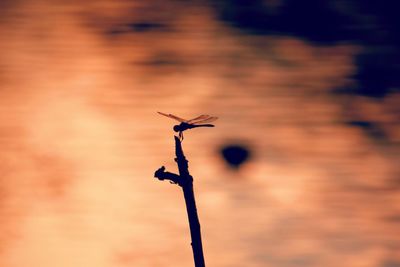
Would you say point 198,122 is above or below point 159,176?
above

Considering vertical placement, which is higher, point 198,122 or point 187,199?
point 198,122

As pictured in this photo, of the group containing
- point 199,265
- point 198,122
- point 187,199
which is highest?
point 198,122

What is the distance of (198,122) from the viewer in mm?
17141

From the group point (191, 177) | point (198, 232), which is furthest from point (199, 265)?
point (191, 177)

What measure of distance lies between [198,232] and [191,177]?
111 centimetres

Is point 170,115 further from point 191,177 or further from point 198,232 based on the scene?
point 198,232

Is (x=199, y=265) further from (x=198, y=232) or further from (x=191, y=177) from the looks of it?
(x=191, y=177)

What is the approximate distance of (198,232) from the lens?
1667 centimetres

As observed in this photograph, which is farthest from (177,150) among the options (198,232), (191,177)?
(198,232)

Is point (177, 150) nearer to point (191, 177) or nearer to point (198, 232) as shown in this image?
point (191, 177)

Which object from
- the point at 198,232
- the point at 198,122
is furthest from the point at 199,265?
the point at 198,122

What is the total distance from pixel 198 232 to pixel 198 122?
2249 mm

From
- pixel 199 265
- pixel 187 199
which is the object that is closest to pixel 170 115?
pixel 187 199

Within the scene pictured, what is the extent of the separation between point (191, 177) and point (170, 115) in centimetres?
142
